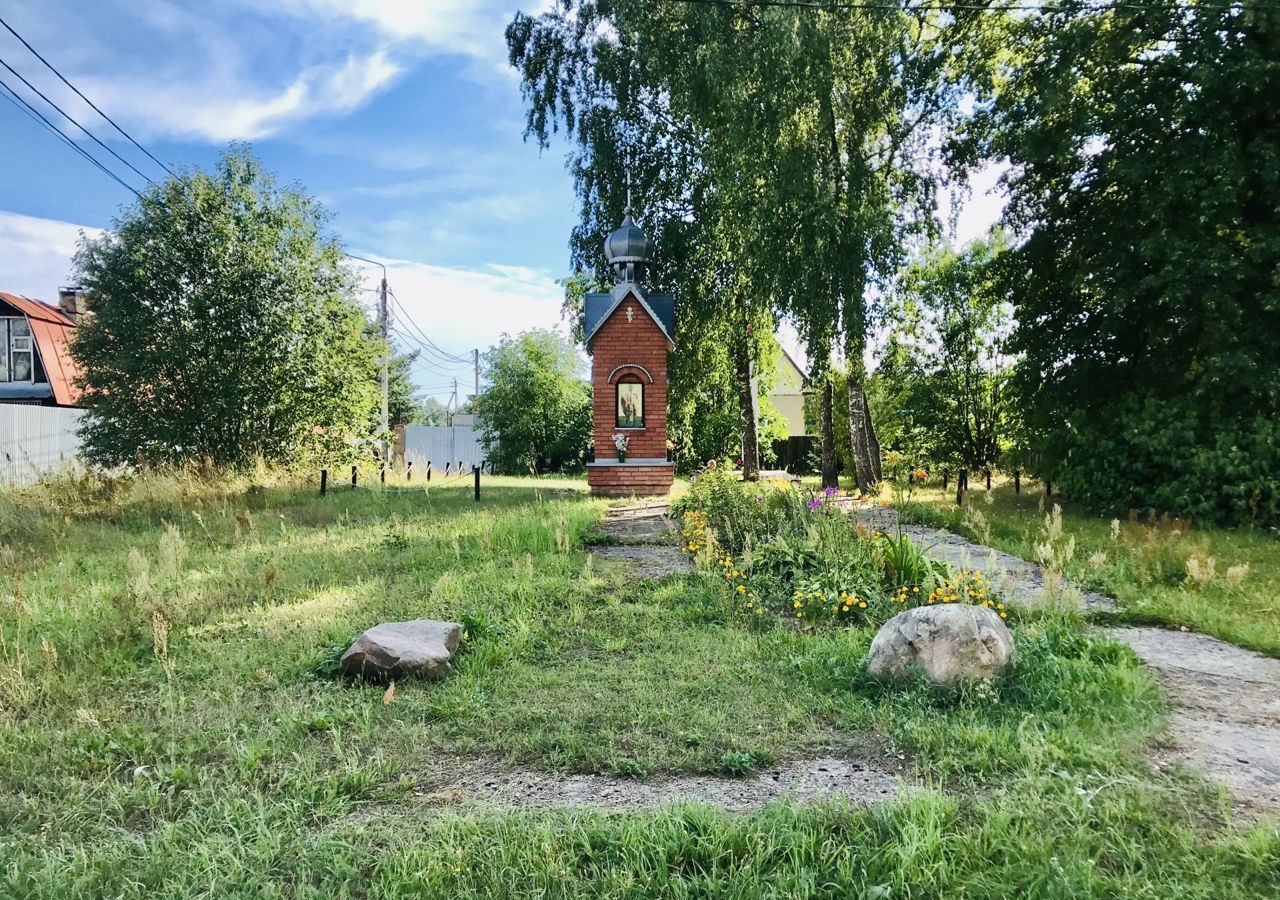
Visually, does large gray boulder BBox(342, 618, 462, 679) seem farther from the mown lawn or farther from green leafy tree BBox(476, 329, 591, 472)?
green leafy tree BBox(476, 329, 591, 472)

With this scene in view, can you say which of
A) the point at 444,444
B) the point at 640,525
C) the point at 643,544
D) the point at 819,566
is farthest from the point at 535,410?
the point at 819,566

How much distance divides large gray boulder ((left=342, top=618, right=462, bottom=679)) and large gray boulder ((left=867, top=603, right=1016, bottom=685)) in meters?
2.53

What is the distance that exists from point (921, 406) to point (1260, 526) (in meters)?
10.1

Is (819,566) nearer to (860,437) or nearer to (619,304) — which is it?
(860,437)

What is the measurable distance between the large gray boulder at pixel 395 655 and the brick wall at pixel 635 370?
11100 mm

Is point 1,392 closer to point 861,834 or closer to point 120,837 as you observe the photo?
point 120,837

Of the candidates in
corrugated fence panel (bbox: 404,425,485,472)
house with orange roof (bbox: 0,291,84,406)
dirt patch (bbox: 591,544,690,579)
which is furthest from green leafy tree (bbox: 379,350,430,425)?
dirt patch (bbox: 591,544,690,579)

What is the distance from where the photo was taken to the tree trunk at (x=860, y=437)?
15312 millimetres

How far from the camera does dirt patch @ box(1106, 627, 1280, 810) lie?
2990 mm

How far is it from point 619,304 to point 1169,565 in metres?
11.0

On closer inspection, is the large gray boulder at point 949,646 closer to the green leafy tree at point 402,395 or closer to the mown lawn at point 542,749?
the mown lawn at point 542,749

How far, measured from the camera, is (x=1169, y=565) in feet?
22.7

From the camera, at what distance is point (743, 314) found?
57.3 feet

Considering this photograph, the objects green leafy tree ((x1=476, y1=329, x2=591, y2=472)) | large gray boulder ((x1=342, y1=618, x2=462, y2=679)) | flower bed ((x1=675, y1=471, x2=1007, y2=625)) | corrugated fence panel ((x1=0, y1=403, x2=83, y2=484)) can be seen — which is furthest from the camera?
green leafy tree ((x1=476, y1=329, x2=591, y2=472))
